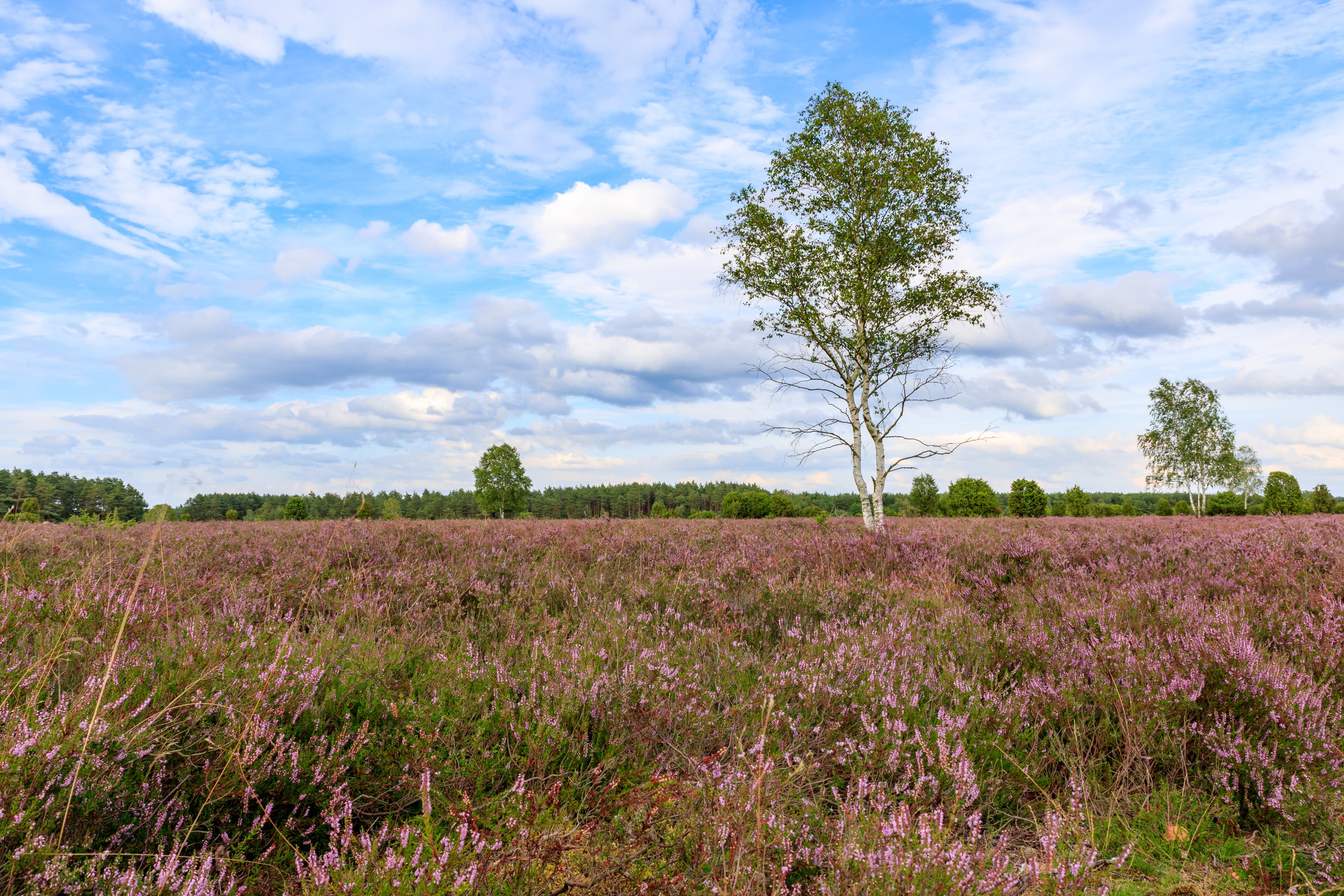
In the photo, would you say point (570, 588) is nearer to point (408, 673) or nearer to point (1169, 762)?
point (408, 673)

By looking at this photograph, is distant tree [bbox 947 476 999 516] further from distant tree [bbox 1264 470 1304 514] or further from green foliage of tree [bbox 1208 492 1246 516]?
green foliage of tree [bbox 1208 492 1246 516]

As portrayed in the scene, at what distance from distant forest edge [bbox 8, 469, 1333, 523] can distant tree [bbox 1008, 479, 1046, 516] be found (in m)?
2.86

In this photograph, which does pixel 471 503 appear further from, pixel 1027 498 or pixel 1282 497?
pixel 1282 497

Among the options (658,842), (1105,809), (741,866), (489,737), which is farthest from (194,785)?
(1105,809)

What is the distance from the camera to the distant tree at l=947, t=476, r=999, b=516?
3719cm

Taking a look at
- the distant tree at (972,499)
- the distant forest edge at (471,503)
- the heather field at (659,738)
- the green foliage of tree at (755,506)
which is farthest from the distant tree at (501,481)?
the heather field at (659,738)

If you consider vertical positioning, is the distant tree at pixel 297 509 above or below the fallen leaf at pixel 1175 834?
above

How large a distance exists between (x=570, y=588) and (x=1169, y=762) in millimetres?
4256

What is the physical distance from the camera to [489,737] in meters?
2.75

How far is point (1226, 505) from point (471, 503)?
227 ft

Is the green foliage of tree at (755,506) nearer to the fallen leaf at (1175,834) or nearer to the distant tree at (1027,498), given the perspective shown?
the distant tree at (1027,498)

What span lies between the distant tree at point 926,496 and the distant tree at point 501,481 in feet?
107

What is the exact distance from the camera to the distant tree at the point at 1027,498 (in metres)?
34.2

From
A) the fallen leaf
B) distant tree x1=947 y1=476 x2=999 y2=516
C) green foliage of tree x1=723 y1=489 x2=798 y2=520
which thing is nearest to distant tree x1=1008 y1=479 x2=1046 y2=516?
distant tree x1=947 y1=476 x2=999 y2=516
